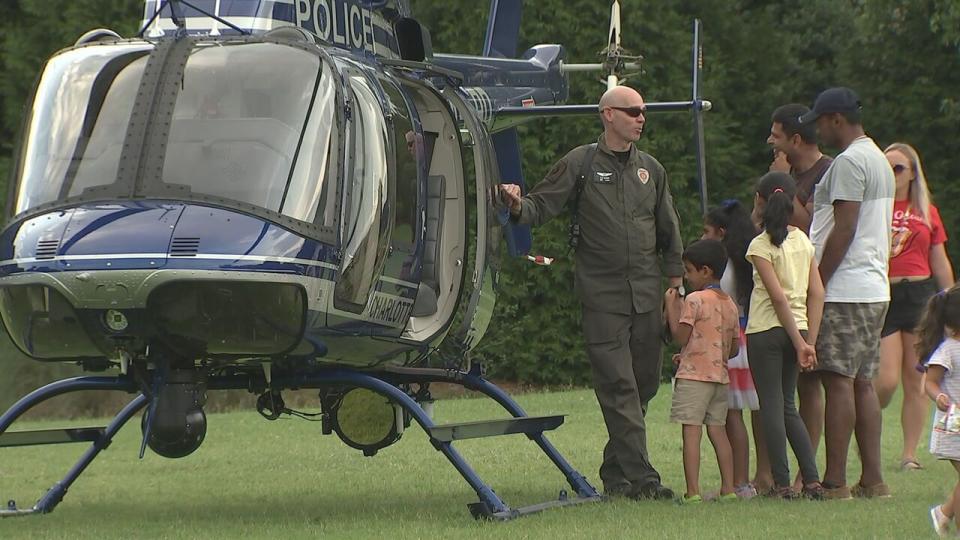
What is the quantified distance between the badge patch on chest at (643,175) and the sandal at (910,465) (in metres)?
2.50

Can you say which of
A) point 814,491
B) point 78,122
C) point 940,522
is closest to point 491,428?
point 814,491

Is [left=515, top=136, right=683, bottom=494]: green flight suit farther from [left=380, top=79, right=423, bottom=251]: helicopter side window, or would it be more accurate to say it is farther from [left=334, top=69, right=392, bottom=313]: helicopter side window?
[left=334, top=69, right=392, bottom=313]: helicopter side window

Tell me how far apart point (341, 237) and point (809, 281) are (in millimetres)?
2493

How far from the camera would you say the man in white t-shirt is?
830 centimetres

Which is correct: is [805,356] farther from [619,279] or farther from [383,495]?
[383,495]

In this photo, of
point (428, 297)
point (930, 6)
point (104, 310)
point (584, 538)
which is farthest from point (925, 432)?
point (930, 6)

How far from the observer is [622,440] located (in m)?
8.46

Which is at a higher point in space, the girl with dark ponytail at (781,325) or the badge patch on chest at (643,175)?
the badge patch on chest at (643,175)

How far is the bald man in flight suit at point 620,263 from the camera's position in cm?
847

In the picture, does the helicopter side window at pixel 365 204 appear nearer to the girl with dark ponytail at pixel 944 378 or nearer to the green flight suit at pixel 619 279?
the green flight suit at pixel 619 279

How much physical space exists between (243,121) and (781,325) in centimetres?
286

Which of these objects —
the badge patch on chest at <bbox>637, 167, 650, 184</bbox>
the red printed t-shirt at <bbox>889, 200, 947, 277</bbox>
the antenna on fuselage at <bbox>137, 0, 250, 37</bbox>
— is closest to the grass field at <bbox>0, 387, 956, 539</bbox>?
the red printed t-shirt at <bbox>889, 200, 947, 277</bbox>

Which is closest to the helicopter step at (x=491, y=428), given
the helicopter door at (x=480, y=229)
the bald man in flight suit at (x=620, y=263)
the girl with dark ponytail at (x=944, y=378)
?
the bald man in flight suit at (x=620, y=263)

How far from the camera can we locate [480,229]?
29.0ft
